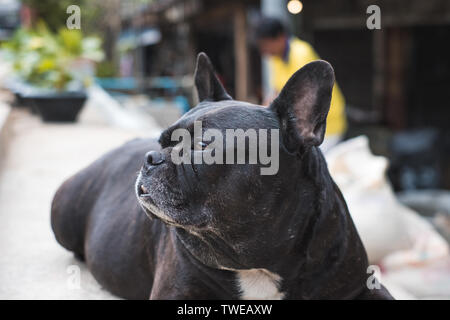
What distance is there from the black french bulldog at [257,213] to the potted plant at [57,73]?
17.7 ft

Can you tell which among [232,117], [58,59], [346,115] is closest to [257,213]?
[232,117]

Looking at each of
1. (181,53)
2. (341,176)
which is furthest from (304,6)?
(181,53)

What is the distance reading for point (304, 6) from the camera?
305 inches

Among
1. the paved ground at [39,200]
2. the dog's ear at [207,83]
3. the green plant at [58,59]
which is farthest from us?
the green plant at [58,59]

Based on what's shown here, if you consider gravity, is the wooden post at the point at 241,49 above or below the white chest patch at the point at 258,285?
above

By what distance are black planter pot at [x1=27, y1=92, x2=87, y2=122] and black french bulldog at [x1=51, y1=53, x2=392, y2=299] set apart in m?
5.34

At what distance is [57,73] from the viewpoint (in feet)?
24.7

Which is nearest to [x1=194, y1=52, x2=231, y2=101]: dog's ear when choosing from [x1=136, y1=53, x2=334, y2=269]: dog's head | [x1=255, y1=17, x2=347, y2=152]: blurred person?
[x1=136, y1=53, x2=334, y2=269]: dog's head

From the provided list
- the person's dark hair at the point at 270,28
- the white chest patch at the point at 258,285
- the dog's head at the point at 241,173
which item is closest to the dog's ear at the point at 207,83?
the dog's head at the point at 241,173

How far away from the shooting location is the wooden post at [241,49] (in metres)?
9.98

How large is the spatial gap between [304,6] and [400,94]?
2.06 meters

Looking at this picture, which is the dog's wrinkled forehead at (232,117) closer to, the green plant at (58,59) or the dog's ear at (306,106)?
the dog's ear at (306,106)

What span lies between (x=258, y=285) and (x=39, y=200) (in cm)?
278

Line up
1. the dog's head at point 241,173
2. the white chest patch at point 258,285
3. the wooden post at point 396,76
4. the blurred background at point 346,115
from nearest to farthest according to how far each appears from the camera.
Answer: the dog's head at point 241,173 < the white chest patch at point 258,285 < the blurred background at point 346,115 < the wooden post at point 396,76
